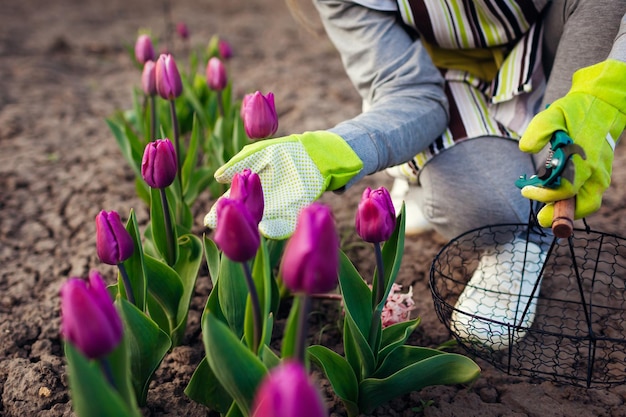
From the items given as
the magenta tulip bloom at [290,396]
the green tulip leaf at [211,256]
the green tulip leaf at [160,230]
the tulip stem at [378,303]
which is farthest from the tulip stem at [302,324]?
the green tulip leaf at [160,230]

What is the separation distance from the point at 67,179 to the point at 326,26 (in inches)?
41.5

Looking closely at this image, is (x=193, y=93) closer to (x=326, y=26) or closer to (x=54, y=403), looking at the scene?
(x=326, y=26)

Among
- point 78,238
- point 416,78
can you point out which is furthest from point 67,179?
point 416,78

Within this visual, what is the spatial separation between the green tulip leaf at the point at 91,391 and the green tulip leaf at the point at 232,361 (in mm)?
128

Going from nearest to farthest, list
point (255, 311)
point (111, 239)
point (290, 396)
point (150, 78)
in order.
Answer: point (290, 396), point (255, 311), point (111, 239), point (150, 78)

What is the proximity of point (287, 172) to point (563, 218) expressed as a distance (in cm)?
44

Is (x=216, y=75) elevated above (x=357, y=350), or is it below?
above

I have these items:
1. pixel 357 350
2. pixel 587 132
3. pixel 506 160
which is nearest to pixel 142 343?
pixel 357 350

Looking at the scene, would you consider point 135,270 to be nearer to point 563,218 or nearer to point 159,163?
point 159,163

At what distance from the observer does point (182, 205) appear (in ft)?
5.34

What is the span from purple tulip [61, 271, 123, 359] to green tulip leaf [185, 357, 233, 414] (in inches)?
13.7

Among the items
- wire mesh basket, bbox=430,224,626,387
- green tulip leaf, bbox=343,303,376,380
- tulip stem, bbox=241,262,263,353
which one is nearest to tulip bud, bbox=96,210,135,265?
tulip stem, bbox=241,262,263,353

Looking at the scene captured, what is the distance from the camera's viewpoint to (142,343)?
106 cm

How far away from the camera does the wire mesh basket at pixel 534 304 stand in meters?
1.32
